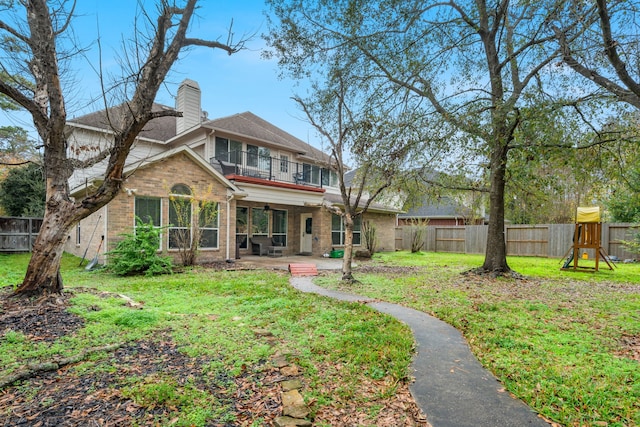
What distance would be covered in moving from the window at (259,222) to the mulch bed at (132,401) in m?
12.6

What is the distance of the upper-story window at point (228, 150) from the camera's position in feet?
50.3

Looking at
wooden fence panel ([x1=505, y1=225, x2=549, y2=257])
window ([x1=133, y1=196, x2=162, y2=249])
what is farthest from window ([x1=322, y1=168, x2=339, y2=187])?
window ([x1=133, y1=196, x2=162, y2=249])

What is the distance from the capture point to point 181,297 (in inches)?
271

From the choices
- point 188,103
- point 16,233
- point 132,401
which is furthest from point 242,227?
point 132,401

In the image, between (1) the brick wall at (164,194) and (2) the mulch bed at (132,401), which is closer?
(2) the mulch bed at (132,401)

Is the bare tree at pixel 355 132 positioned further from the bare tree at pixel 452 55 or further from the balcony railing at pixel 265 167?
the balcony railing at pixel 265 167

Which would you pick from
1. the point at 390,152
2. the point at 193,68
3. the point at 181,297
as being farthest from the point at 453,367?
the point at 193,68

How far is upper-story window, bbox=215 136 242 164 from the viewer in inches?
604

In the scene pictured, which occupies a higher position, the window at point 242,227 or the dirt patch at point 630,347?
the window at point 242,227

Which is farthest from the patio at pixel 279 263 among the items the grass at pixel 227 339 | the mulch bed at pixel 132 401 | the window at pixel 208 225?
the mulch bed at pixel 132 401

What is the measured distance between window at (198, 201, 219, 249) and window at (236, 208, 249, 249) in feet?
10.5

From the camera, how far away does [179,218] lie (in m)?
11.5

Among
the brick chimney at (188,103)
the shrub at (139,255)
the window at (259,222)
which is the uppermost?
the brick chimney at (188,103)

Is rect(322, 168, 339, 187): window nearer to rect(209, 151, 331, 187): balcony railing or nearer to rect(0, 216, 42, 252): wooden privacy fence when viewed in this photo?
rect(209, 151, 331, 187): balcony railing
